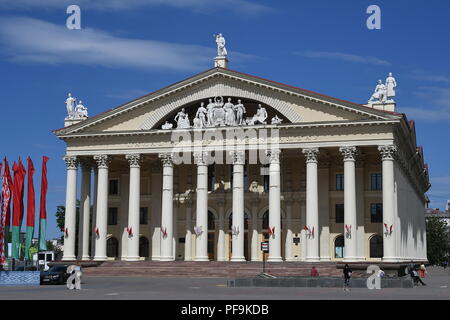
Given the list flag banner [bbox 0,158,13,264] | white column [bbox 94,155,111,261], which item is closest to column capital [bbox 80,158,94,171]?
white column [bbox 94,155,111,261]

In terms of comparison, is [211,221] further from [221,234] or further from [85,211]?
[85,211]

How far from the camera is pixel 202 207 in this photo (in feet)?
189

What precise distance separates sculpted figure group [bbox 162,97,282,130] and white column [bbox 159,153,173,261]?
2971 mm

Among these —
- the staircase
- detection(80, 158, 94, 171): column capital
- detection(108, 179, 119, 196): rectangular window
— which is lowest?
the staircase

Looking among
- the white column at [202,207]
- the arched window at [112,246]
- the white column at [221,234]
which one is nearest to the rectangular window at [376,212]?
the white column at [221,234]

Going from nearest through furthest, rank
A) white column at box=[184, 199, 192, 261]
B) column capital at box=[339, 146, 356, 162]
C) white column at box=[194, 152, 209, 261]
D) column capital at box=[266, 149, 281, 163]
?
column capital at box=[339, 146, 356, 162]
column capital at box=[266, 149, 281, 163]
white column at box=[194, 152, 209, 261]
white column at box=[184, 199, 192, 261]

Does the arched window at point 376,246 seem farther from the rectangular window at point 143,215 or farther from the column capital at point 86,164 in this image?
the column capital at point 86,164

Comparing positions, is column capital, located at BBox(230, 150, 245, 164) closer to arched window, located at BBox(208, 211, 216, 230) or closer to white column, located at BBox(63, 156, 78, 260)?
arched window, located at BBox(208, 211, 216, 230)


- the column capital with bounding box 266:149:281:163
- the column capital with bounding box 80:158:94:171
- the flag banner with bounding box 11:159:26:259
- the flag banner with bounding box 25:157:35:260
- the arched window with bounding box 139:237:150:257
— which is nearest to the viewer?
the flag banner with bounding box 11:159:26:259

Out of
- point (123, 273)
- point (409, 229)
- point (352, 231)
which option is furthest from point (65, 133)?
point (409, 229)

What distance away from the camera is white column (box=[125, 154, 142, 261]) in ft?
193

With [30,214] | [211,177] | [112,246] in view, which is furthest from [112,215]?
[30,214]

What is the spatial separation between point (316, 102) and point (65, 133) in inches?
810

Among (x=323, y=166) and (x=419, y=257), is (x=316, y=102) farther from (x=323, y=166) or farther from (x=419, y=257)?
(x=419, y=257)
